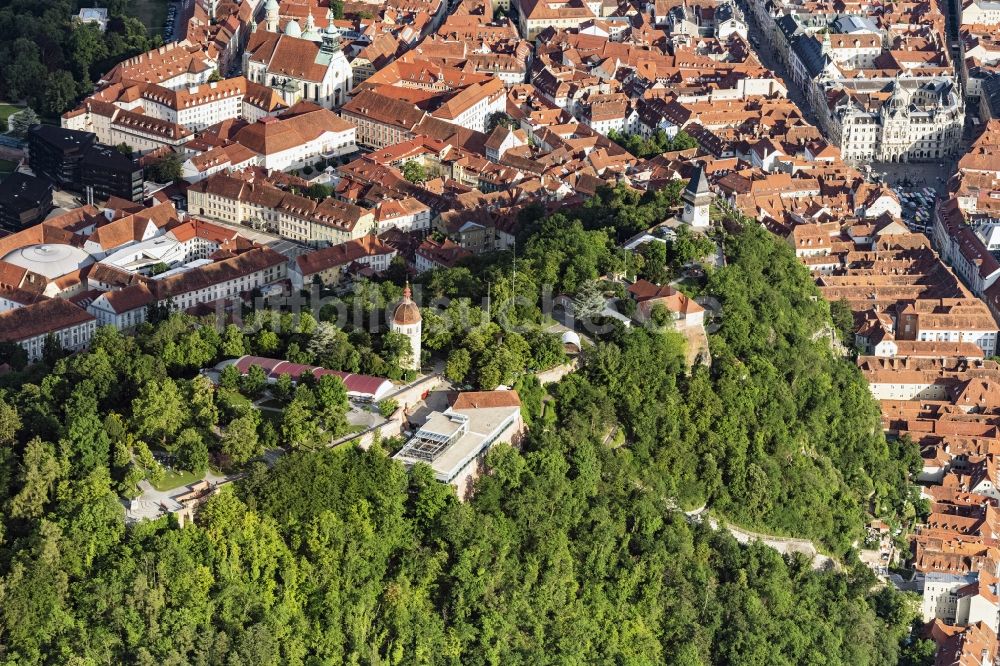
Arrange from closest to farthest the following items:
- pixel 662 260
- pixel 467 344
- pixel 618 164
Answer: pixel 467 344
pixel 662 260
pixel 618 164

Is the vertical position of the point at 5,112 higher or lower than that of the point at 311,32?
lower

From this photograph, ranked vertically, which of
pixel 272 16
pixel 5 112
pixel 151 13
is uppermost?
pixel 272 16

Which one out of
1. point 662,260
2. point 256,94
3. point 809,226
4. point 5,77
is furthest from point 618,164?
point 5,77

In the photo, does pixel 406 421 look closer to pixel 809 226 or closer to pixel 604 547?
pixel 604 547

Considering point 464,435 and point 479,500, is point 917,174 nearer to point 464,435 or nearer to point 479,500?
point 464,435

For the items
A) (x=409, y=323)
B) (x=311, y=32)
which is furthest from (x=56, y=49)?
(x=409, y=323)
